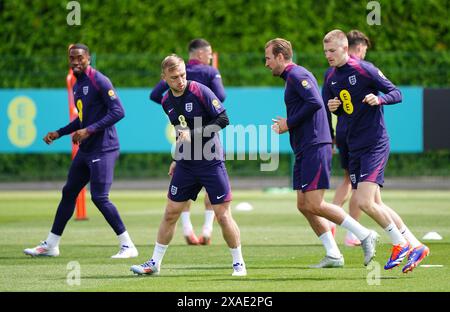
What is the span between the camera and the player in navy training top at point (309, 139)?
10.7 metres

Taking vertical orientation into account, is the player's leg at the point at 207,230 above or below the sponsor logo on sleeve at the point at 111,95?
below

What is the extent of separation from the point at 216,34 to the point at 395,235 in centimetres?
1557

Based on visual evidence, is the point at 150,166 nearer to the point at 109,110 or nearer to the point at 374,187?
the point at 109,110

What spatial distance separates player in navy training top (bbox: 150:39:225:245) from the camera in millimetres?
13367

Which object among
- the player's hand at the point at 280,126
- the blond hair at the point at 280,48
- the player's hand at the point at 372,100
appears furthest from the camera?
the blond hair at the point at 280,48

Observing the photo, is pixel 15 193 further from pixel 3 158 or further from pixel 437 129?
pixel 437 129

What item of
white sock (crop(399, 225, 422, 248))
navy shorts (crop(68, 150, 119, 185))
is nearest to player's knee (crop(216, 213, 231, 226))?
white sock (crop(399, 225, 422, 248))

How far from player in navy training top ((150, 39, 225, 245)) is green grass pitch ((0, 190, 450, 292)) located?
0.21 meters

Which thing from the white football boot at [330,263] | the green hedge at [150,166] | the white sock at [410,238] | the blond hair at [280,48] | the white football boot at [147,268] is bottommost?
the green hedge at [150,166]

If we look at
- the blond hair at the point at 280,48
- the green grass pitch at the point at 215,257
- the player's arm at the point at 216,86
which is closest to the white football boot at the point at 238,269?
the green grass pitch at the point at 215,257

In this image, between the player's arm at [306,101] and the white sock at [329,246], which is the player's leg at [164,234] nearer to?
the player's arm at [306,101]

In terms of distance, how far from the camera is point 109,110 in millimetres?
12344

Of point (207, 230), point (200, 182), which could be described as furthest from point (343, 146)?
point (200, 182)

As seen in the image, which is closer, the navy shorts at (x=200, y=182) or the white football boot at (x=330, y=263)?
the navy shorts at (x=200, y=182)
